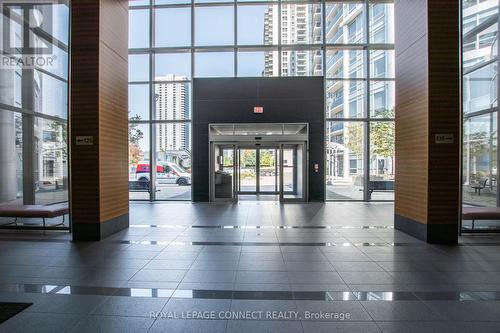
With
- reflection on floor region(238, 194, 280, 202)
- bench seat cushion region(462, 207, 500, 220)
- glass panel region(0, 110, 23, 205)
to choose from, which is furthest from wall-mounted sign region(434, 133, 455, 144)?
glass panel region(0, 110, 23, 205)

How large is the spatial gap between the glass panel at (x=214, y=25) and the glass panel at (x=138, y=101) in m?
2.70

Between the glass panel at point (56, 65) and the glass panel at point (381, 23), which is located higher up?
the glass panel at point (381, 23)

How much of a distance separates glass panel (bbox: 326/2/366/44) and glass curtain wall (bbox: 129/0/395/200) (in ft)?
0.12

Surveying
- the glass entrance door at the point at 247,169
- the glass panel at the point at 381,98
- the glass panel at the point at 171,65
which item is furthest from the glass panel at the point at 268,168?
the glass panel at the point at 171,65

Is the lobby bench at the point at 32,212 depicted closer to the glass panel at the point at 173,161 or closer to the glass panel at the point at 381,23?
the glass panel at the point at 173,161

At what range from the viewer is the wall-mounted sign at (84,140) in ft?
18.4

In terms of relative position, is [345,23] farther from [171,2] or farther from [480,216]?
[480,216]

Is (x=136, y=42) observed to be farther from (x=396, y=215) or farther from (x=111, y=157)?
(x=396, y=215)

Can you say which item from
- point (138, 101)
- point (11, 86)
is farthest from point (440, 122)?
point (138, 101)

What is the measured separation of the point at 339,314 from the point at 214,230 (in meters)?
3.89

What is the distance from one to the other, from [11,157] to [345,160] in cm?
1018

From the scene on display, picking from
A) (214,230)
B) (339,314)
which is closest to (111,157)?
(214,230)

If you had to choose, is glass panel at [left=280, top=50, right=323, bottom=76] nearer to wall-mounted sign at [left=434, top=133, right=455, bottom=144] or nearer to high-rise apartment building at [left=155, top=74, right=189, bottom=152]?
high-rise apartment building at [left=155, top=74, right=189, bottom=152]

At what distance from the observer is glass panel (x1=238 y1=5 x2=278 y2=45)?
11.8 meters
